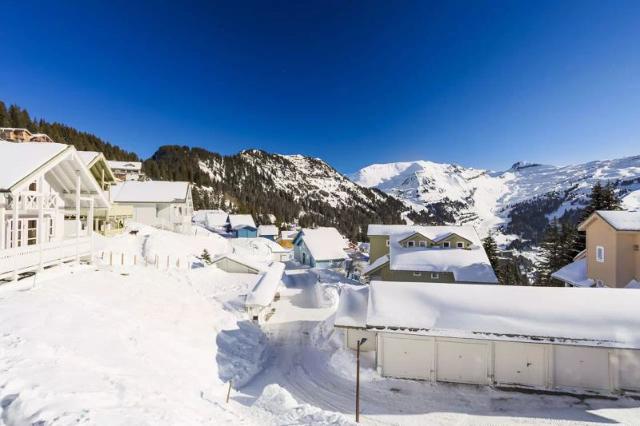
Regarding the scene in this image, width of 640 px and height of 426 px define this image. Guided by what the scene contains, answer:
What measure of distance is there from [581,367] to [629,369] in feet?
5.65

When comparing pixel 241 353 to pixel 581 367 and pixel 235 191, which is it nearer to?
pixel 581 367

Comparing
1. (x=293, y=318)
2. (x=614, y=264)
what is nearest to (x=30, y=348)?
(x=293, y=318)

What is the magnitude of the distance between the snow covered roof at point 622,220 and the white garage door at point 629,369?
39.9 ft

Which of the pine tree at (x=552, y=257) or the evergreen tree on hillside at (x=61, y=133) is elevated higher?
the evergreen tree on hillside at (x=61, y=133)

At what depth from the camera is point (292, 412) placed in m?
10.0

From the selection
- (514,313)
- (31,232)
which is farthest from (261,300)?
(514,313)

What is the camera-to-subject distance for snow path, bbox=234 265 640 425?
37.3 feet

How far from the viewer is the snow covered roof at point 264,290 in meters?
21.6

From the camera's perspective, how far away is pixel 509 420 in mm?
11219

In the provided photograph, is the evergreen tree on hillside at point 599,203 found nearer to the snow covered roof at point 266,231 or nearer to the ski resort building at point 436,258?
the ski resort building at point 436,258

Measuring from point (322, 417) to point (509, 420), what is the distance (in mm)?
6956

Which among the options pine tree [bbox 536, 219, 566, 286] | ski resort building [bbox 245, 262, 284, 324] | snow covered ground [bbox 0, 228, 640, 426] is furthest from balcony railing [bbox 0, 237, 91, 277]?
pine tree [bbox 536, 219, 566, 286]

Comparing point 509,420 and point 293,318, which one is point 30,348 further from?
point 293,318

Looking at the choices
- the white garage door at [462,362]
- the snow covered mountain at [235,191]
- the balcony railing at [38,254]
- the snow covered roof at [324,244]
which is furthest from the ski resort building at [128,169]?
the white garage door at [462,362]
